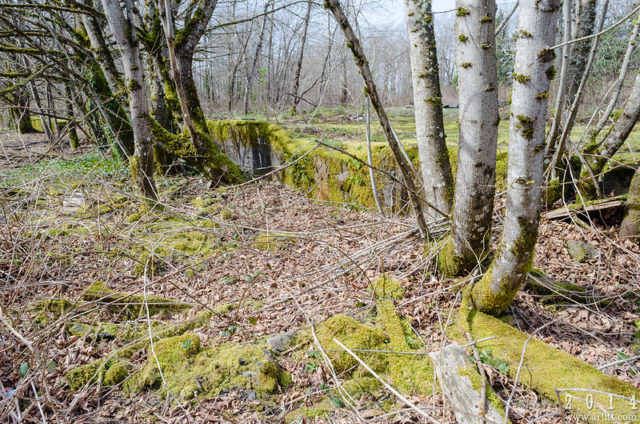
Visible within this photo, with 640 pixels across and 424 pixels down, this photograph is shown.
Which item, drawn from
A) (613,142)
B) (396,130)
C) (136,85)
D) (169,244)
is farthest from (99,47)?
(613,142)

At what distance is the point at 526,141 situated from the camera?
2012 mm

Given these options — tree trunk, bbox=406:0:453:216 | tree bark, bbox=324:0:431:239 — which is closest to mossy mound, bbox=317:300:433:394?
tree bark, bbox=324:0:431:239

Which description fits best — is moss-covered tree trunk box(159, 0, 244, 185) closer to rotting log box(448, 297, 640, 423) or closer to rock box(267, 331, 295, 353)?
rock box(267, 331, 295, 353)

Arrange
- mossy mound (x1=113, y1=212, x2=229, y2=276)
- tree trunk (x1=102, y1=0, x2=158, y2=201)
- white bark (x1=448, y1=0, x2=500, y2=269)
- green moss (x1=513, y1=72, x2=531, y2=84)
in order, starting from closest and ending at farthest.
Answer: green moss (x1=513, y1=72, x2=531, y2=84) → white bark (x1=448, y1=0, x2=500, y2=269) → mossy mound (x1=113, y1=212, x2=229, y2=276) → tree trunk (x1=102, y1=0, x2=158, y2=201)

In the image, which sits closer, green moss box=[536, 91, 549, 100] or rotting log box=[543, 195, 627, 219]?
green moss box=[536, 91, 549, 100]

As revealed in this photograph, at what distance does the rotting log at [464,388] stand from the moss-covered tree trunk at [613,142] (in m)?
2.79

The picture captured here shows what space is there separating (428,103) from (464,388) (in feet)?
7.54

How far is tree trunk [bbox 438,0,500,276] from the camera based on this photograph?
2.35 metres

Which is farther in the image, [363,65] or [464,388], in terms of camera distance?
[363,65]

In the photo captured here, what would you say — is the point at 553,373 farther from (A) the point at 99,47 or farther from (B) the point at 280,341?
(A) the point at 99,47

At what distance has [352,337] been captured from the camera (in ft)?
8.02

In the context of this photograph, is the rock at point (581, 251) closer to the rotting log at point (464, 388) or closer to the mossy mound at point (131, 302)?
the rotting log at point (464, 388)

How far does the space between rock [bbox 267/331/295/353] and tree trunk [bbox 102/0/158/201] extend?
3.40m

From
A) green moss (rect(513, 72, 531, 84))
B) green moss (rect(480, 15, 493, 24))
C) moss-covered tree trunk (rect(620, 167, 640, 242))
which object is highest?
green moss (rect(480, 15, 493, 24))
